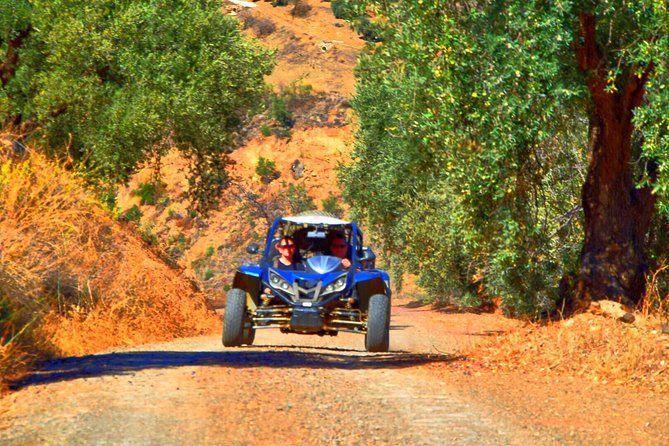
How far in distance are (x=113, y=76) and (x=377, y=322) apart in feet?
40.2

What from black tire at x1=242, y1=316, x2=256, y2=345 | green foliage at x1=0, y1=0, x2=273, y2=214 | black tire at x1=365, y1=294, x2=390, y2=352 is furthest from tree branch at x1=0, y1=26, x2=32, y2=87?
black tire at x1=365, y1=294, x2=390, y2=352

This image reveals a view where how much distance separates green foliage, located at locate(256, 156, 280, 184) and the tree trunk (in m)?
61.7

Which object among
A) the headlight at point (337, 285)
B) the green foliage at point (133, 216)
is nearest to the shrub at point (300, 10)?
the green foliage at point (133, 216)

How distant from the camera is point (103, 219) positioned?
24.3 m

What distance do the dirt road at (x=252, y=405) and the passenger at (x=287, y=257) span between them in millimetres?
1394

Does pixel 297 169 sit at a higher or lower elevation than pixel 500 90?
higher

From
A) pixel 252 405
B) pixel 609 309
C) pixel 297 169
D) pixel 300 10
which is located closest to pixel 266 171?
pixel 297 169

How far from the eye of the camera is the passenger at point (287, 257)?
16.7 metres

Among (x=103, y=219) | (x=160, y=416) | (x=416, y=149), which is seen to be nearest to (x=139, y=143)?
(x=103, y=219)

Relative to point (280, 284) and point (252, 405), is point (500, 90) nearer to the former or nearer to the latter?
point (280, 284)

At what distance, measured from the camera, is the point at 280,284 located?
16172 millimetres

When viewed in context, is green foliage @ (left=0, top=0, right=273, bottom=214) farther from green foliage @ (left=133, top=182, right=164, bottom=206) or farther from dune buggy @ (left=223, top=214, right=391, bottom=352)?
green foliage @ (left=133, top=182, right=164, bottom=206)

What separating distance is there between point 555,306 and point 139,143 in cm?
1061

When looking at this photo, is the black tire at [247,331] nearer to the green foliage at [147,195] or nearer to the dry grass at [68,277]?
the dry grass at [68,277]
